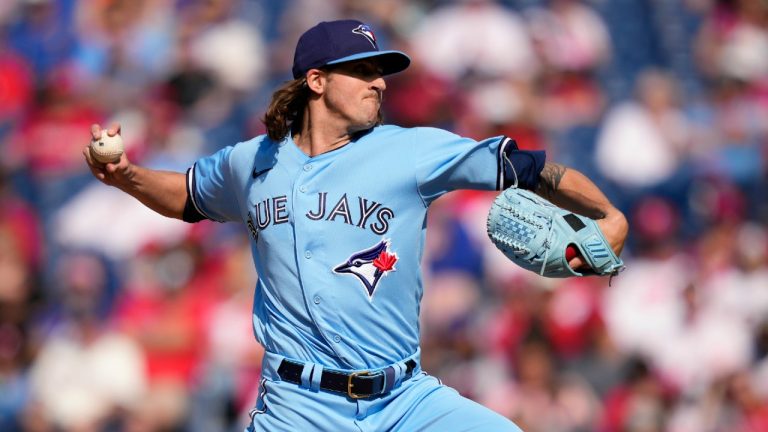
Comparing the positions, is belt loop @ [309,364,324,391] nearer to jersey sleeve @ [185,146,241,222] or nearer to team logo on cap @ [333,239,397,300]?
team logo on cap @ [333,239,397,300]

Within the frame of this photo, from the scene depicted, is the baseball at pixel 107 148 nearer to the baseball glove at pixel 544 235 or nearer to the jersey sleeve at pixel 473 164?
the jersey sleeve at pixel 473 164

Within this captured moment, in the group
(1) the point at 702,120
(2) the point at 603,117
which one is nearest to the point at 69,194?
(2) the point at 603,117

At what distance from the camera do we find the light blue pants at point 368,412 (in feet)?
15.0

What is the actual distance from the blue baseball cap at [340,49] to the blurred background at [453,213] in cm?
390

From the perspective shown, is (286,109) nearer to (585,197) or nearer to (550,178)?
(550,178)

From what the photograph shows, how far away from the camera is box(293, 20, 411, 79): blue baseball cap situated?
4793 mm

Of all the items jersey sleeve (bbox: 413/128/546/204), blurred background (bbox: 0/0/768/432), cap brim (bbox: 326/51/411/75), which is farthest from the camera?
blurred background (bbox: 0/0/768/432)

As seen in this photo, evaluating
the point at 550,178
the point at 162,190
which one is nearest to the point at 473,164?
the point at 550,178

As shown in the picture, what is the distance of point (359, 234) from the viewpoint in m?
4.64

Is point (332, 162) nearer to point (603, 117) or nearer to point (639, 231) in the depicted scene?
point (639, 231)

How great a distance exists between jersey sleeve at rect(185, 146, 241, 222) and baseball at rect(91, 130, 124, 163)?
0.33 m

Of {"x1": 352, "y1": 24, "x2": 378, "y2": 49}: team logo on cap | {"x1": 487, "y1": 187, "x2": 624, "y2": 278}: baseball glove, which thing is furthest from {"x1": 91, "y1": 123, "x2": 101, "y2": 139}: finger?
{"x1": 487, "y1": 187, "x2": 624, "y2": 278}: baseball glove

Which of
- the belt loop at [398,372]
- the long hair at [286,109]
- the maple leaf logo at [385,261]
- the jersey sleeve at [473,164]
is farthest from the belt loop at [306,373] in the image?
the long hair at [286,109]

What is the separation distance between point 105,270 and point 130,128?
1386mm
